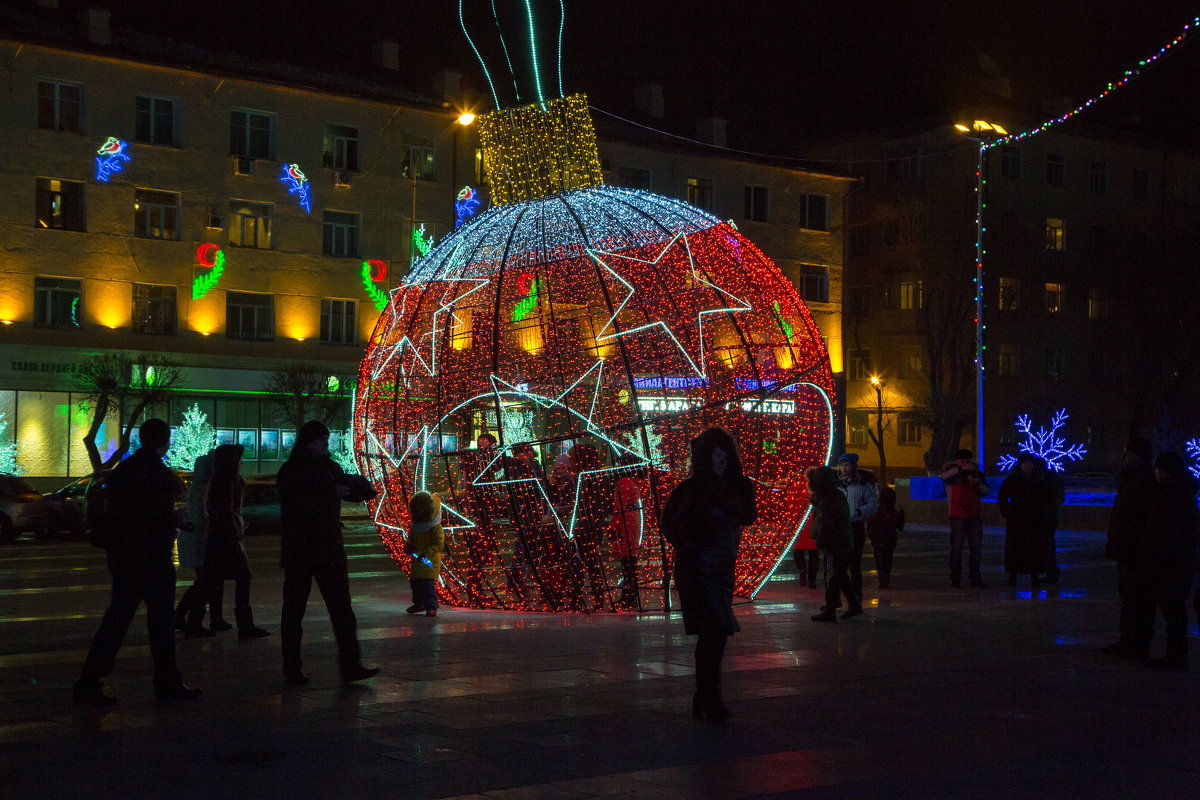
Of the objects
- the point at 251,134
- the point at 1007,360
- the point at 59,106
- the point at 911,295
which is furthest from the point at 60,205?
the point at 1007,360

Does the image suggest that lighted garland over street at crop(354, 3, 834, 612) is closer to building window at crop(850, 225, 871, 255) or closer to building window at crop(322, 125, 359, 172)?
building window at crop(322, 125, 359, 172)

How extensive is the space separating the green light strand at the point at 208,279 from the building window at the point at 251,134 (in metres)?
3.08

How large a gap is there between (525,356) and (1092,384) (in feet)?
158

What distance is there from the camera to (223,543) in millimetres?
11797

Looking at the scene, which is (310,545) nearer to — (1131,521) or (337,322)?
(1131,521)

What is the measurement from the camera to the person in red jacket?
16578 mm

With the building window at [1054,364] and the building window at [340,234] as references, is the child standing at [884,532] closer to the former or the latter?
the building window at [340,234]

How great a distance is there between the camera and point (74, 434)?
36.3m

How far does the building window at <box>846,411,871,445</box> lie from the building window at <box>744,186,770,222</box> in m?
9.93

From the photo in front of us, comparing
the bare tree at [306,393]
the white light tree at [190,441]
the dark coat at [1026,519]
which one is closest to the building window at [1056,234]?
the bare tree at [306,393]

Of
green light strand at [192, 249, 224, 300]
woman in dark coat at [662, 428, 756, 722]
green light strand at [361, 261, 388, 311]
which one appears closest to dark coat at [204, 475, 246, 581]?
woman in dark coat at [662, 428, 756, 722]

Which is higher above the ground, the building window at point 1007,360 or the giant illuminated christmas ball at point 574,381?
the building window at point 1007,360

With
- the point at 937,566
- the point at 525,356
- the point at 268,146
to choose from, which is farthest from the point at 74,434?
the point at 525,356

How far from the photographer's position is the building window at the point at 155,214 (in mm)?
37250
